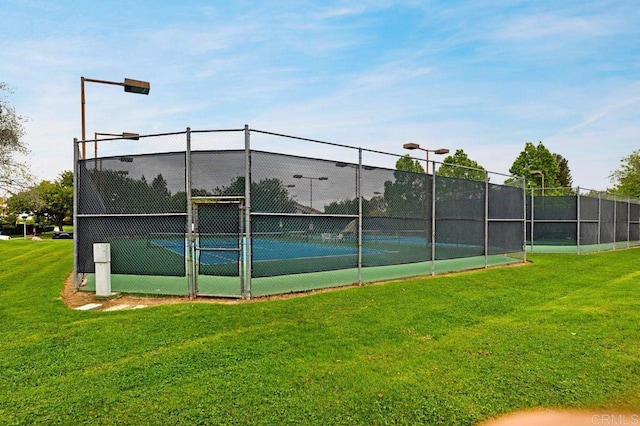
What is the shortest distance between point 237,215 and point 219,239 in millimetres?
545

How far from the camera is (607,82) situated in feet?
50.9

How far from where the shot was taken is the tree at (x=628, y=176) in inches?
1250

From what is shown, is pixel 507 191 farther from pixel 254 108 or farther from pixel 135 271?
pixel 135 271

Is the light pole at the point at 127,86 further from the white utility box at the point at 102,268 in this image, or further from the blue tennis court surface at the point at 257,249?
the blue tennis court surface at the point at 257,249

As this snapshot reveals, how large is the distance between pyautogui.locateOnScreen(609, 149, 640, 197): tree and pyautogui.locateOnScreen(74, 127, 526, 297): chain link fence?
3381cm

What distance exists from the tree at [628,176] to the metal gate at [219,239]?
36.4m

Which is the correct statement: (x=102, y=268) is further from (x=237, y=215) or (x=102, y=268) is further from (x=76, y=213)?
(x=237, y=215)

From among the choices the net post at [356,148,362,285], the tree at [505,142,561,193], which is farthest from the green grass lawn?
the tree at [505,142,561,193]

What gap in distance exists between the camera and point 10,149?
83.1ft

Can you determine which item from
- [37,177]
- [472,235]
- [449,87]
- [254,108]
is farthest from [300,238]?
[37,177]

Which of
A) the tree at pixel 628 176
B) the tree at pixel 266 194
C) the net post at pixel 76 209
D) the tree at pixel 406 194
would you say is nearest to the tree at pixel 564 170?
the tree at pixel 628 176

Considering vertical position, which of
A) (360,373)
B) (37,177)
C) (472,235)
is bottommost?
(360,373)

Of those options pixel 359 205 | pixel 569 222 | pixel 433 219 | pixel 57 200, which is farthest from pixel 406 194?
pixel 57 200

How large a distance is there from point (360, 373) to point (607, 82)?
17.8m
